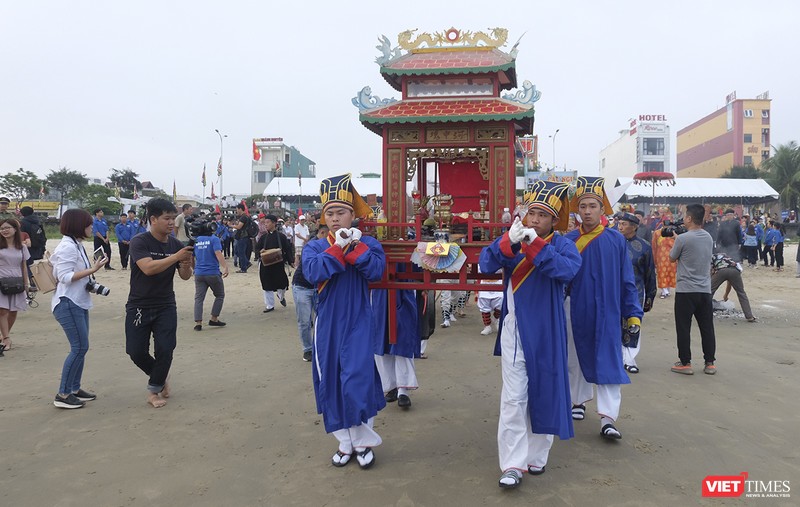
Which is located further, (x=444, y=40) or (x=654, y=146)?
(x=654, y=146)

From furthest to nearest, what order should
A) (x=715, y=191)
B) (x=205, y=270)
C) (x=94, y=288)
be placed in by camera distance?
1. (x=715, y=191)
2. (x=205, y=270)
3. (x=94, y=288)

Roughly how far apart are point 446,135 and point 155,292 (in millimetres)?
3266

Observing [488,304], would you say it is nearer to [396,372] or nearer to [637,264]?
[637,264]

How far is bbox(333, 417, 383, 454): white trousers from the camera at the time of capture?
3467 mm

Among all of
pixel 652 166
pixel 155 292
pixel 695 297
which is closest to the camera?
pixel 155 292

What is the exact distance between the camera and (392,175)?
552cm

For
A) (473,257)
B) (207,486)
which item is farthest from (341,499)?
(473,257)

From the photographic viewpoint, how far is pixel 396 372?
4762 mm

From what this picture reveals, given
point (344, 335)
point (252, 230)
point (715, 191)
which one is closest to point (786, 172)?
point (715, 191)

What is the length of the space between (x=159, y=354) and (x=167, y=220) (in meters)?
1.23

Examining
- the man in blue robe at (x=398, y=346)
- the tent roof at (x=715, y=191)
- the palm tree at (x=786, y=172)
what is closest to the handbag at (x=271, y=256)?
the man in blue robe at (x=398, y=346)

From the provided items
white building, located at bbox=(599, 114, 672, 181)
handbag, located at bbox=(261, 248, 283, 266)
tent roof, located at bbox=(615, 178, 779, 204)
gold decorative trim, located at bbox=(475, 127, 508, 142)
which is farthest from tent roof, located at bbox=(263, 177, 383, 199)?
white building, located at bbox=(599, 114, 672, 181)

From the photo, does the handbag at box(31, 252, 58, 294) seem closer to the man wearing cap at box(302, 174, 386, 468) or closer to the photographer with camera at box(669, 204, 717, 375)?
the man wearing cap at box(302, 174, 386, 468)

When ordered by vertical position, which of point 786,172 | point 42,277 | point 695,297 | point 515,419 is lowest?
point 515,419
